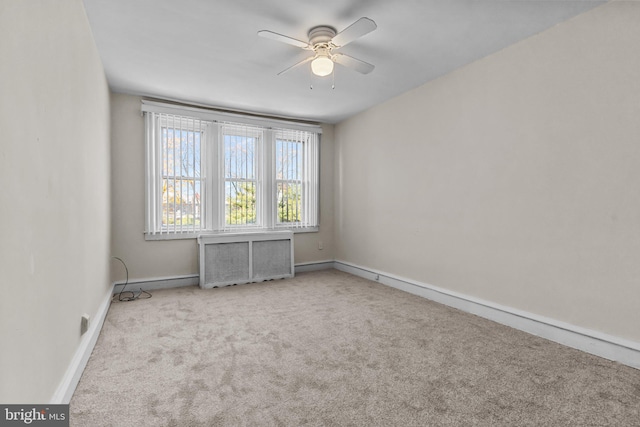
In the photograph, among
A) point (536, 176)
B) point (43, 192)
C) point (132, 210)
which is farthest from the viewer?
point (132, 210)

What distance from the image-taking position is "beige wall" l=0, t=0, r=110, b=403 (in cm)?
109

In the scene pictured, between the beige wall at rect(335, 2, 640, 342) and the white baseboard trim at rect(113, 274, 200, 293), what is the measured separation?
2.76 m

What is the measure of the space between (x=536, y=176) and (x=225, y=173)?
12.1 feet

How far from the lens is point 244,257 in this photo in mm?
4434

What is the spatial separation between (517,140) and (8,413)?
3.49 m

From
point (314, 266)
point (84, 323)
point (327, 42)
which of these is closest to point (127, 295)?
point (84, 323)

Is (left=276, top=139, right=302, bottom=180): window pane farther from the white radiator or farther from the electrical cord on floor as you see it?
the electrical cord on floor

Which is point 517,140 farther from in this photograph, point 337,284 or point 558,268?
point 337,284

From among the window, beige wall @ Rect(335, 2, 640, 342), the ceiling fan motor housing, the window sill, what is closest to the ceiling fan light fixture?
the ceiling fan motor housing

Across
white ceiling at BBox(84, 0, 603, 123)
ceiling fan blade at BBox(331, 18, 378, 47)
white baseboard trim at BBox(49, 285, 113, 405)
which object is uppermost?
white ceiling at BBox(84, 0, 603, 123)

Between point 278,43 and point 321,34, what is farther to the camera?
point 278,43

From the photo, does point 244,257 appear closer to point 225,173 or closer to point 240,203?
point 240,203

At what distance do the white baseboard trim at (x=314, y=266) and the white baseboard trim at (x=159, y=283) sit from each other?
1.52m

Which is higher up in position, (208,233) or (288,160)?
(288,160)
